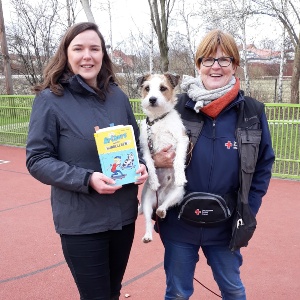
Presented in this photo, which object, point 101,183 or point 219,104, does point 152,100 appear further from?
point 101,183

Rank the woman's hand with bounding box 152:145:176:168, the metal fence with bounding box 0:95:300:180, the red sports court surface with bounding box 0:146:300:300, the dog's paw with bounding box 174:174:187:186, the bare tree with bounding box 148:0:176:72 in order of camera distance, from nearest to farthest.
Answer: the dog's paw with bounding box 174:174:187:186 < the woman's hand with bounding box 152:145:176:168 < the red sports court surface with bounding box 0:146:300:300 < the metal fence with bounding box 0:95:300:180 < the bare tree with bounding box 148:0:176:72

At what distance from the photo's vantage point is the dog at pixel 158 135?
309 cm

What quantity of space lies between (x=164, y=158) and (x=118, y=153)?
744mm

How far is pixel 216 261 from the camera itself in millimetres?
2803

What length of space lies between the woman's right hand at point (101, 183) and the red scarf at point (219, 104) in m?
0.81

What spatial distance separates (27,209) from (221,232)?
15.3 ft

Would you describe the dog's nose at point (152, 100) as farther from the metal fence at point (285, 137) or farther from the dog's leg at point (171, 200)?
the metal fence at point (285, 137)

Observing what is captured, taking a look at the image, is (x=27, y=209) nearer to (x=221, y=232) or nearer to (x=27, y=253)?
(x=27, y=253)

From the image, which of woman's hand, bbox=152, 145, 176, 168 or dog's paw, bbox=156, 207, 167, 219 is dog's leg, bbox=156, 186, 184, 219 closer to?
dog's paw, bbox=156, 207, 167, 219

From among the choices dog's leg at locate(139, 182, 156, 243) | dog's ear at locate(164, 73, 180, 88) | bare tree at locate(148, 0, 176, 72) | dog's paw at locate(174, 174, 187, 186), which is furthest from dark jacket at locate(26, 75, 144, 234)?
bare tree at locate(148, 0, 176, 72)

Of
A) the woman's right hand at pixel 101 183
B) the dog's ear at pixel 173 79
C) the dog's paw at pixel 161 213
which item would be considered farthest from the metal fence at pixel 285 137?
the woman's right hand at pixel 101 183

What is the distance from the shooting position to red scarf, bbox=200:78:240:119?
2.60 meters

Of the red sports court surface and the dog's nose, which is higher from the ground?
the dog's nose

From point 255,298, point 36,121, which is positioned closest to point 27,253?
point 255,298
